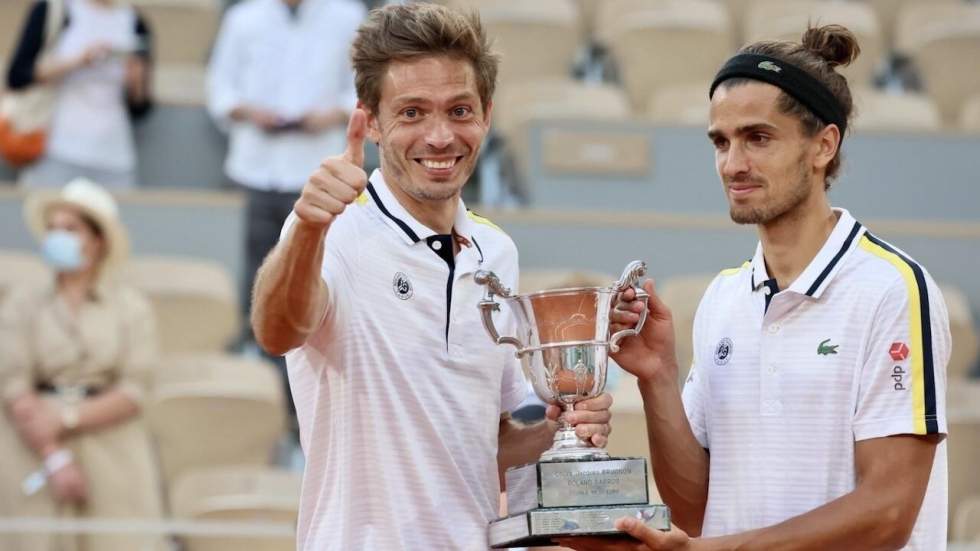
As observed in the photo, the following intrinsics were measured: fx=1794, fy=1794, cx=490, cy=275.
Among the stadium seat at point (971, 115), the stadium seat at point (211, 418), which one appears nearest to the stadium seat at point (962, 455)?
the stadium seat at point (971, 115)

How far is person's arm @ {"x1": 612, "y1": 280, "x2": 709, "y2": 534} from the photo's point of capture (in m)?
3.30

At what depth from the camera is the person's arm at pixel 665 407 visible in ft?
10.8

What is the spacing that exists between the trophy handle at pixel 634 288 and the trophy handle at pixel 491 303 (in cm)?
18

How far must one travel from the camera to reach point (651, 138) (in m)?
7.73

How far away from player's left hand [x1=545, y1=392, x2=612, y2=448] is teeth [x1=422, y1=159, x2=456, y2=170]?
1.59 ft

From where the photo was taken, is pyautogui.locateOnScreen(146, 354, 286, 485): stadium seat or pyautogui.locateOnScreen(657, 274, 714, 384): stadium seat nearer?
pyautogui.locateOnScreen(146, 354, 286, 485): stadium seat

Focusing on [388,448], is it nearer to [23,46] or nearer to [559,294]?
[559,294]

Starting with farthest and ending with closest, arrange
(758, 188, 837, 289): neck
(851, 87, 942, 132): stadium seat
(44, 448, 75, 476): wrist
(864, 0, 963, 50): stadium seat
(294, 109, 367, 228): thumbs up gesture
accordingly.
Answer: (864, 0, 963, 50): stadium seat, (851, 87, 942, 132): stadium seat, (44, 448, 75, 476): wrist, (758, 188, 837, 289): neck, (294, 109, 367, 228): thumbs up gesture

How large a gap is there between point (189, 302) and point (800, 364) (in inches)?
156

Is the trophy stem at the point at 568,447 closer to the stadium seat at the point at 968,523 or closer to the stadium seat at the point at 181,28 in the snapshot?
the stadium seat at the point at 968,523

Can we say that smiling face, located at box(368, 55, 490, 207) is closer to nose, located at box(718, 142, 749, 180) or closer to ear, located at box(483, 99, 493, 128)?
ear, located at box(483, 99, 493, 128)

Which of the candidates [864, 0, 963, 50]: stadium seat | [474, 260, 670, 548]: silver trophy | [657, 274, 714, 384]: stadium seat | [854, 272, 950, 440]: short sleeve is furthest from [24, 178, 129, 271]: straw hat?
[864, 0, 963, 50]: stadium seat

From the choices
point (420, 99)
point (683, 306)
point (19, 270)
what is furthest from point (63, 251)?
point (420, 99)

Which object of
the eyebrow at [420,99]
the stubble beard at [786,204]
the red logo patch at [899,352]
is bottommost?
the red logo patch at [899,352]
